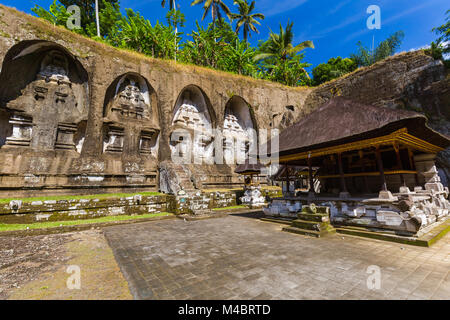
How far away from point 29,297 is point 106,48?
14.1m

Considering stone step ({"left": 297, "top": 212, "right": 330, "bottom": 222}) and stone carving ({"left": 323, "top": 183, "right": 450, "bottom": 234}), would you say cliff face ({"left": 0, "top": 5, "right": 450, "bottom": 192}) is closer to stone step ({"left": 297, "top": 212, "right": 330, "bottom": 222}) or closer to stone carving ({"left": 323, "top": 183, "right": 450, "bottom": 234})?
stone carving ({"left": 323, "top": 183, "right": 450, "bottom": 234})

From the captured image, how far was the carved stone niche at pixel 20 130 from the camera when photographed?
9820 mm

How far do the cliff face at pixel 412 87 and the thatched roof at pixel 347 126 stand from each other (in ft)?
23.0

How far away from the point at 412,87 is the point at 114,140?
1901 centimetres

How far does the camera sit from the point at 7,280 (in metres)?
3.07

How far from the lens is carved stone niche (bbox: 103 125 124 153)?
11865 mm

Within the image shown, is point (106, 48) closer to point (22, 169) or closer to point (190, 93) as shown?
point (190, 93)

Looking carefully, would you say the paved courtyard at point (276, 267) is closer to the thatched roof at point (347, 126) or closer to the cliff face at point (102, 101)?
the thatched roof at point (347, 126)

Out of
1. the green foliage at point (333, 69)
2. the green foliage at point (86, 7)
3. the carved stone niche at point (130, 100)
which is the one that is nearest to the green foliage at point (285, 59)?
the green foliage at point (333, 69)

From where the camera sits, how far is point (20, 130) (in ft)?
32.8

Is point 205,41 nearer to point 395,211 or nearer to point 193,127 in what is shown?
point 193,127

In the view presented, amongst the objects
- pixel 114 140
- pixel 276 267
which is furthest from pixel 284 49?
pixel 276 267

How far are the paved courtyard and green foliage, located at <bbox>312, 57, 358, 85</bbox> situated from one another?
29348 mm

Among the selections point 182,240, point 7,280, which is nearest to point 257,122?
point 182,240
